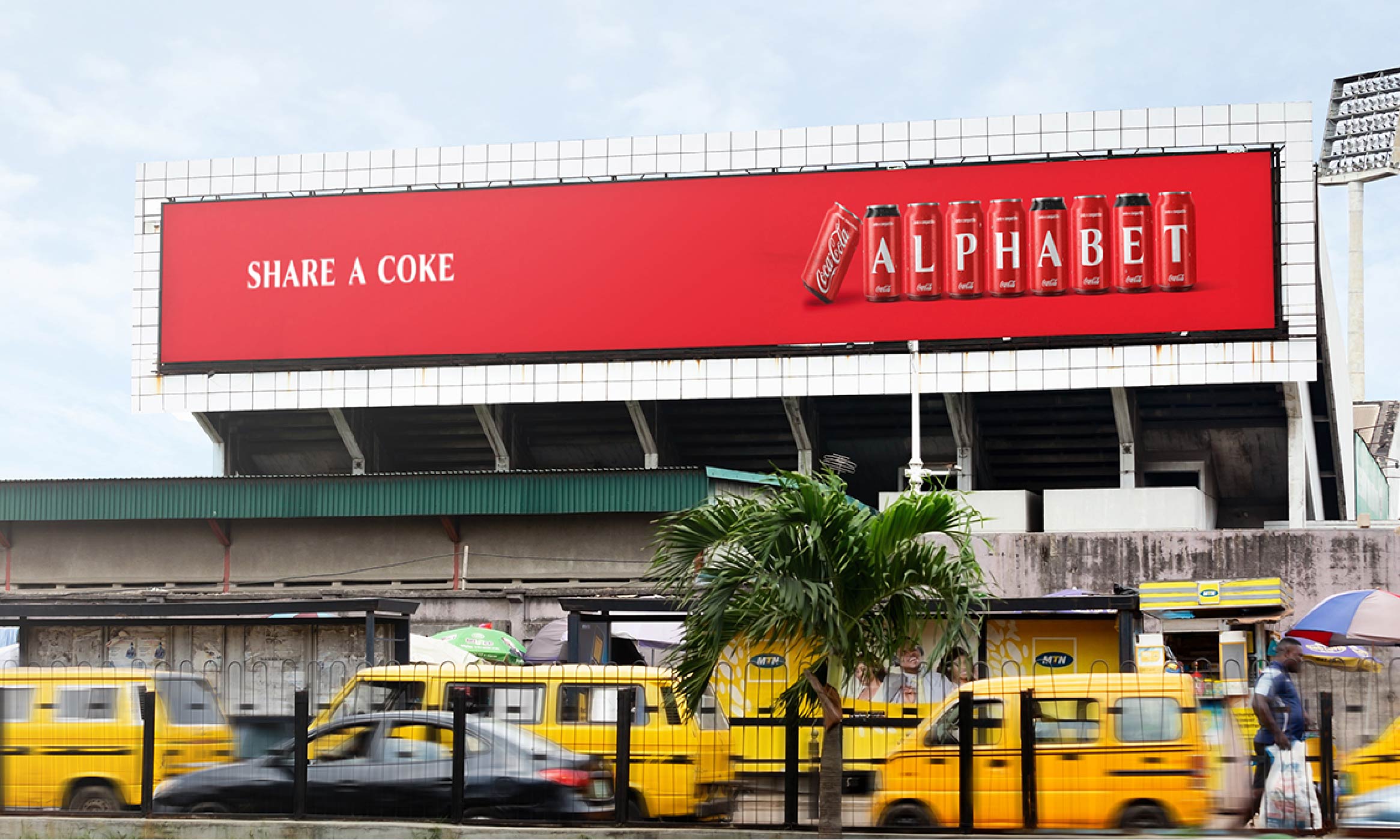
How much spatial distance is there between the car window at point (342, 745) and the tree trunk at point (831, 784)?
4644 millimetres

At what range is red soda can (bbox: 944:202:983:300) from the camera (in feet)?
137

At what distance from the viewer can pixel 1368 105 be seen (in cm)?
8375

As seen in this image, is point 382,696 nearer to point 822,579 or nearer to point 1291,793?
point 822,579

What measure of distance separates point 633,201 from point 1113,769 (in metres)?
31.8

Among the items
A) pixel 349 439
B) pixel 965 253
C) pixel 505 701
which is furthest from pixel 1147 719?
pixel 349 439

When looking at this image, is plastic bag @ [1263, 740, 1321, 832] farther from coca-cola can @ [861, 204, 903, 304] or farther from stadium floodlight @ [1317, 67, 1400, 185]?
stadium floodlight @ [1317, 67, 1400, 185]

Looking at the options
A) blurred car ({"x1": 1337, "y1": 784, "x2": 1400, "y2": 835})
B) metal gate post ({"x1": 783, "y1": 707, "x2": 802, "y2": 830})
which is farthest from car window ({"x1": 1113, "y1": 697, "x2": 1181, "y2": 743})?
metal gate post ({"x1": 783, "y1": 707, "x2": 802, "y2": 830})

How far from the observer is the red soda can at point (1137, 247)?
41.0m

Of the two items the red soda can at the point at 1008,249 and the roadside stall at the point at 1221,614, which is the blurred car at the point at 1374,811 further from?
the red soda can at the point at 1008,249

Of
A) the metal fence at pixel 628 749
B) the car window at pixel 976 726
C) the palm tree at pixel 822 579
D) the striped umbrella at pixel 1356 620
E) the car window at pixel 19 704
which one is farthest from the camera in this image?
the striped umbrella at pixel 1356 620

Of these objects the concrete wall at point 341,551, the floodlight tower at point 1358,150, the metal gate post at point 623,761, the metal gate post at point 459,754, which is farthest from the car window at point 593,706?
the floodlight tower at point 1358,150

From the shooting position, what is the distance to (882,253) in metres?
42.4

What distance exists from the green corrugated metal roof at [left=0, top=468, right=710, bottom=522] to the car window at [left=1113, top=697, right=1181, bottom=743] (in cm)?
2440

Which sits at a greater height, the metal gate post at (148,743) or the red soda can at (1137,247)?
the red soda can at (1137,247)
